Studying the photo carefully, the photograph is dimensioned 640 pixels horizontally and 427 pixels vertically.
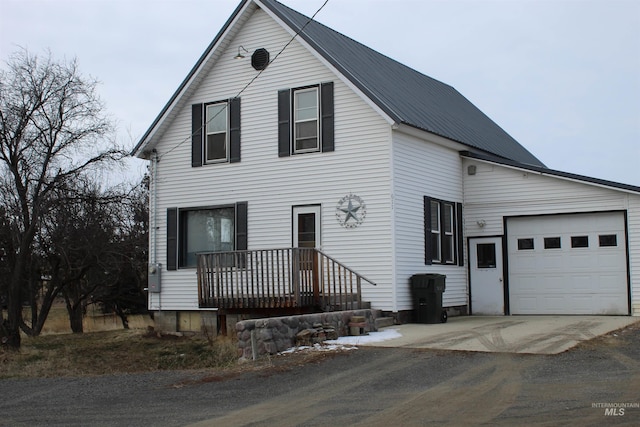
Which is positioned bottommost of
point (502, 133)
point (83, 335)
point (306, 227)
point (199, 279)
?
point (83, 335)

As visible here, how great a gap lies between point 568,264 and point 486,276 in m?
2.07

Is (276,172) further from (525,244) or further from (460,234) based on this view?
(525,244)

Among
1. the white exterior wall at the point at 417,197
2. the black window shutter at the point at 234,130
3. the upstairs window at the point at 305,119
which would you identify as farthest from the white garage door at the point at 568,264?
the black window shutter at the point at 234,130

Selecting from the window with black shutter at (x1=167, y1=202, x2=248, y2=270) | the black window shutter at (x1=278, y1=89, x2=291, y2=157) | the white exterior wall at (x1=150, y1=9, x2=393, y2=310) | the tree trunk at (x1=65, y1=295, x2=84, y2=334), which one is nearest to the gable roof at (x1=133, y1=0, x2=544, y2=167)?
the white exterior wall at (x1=150, y1=9, x2=393, y2=310)

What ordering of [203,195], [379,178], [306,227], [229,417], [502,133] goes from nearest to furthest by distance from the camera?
[229,417] → [379,178] → [306,227] → [203,195] → [502,133]

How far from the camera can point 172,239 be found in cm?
2020

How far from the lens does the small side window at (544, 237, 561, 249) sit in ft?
61.7

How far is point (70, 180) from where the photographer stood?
1738cm

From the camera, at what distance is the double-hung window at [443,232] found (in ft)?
60.0

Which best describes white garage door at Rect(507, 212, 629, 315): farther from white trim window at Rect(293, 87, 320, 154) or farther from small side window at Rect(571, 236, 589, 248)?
white trim window at Rect(293, 87, 320, 154)

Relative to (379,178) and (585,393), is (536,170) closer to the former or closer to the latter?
(379,178)

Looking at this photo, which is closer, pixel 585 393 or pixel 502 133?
pixel 585 393

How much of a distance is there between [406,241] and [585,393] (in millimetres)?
8962

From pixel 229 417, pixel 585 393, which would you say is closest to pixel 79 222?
pixel 229 417
